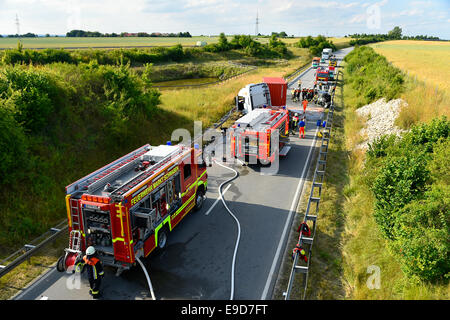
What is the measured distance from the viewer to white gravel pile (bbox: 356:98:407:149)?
20.0m

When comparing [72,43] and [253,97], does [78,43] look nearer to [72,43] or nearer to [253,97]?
[72,43]

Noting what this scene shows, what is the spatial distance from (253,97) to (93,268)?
17.9 meters

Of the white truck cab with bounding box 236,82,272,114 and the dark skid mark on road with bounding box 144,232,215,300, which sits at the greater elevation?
the white truck cab with bounding box 236,82,272,114

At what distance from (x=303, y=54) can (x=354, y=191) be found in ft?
272

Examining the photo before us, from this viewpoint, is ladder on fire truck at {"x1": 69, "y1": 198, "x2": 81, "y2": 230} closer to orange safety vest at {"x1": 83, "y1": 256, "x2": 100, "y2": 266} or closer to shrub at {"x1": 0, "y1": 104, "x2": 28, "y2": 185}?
orange safety vest at {"x1": 83, "y1": 256, "x2": 100, "y2": 266}

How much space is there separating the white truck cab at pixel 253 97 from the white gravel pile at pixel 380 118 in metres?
7.42

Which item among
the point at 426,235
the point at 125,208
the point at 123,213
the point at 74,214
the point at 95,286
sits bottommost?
the point at 95,286

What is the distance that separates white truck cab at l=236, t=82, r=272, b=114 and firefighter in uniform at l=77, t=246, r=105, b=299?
1711 cm

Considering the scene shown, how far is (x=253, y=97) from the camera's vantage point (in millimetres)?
23359

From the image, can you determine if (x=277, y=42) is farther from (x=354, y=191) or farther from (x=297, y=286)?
(x=297, y=286)

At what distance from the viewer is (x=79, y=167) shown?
48.5 feet

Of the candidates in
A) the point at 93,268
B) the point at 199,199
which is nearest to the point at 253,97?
the point at 199,199

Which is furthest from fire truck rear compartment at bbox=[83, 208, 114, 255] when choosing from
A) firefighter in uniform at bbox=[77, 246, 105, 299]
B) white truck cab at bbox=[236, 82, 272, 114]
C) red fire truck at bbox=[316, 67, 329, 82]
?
red fire truck at bbox=[316, 67, 329, 82]

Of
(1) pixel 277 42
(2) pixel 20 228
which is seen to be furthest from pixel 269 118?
(1) pixel 277 42
